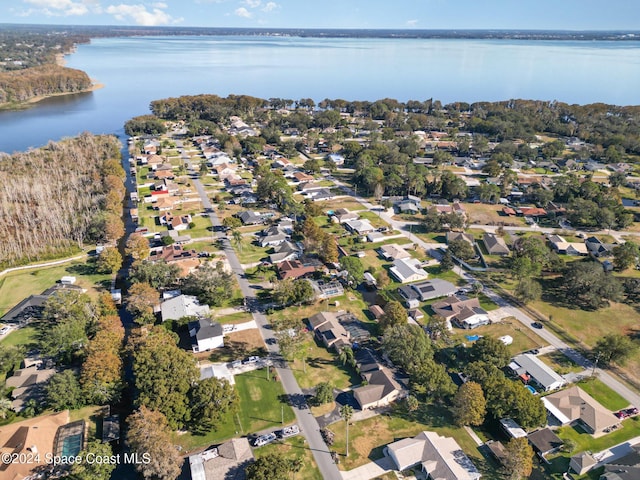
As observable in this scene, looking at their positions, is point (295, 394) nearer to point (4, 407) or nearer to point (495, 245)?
point (4, 407)

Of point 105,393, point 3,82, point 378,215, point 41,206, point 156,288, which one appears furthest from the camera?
Answer: point 3,82

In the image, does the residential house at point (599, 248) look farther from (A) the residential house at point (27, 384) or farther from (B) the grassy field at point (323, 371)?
(A) the residential house at point (27, 384)

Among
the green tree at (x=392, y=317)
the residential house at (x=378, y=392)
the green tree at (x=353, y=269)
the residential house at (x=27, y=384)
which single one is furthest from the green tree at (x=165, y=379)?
the green tree at (x=353, y=269)

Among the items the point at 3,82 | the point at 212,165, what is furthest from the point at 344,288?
the point at 3,82

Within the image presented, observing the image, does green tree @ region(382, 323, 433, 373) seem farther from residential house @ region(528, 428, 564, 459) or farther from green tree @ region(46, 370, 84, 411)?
green tree @ region(46, 370, 84, 411)

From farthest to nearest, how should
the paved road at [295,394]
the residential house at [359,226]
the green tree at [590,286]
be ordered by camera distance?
the residential house at [359,226] < the green tree at [590,286] < the paved road at [295,394]

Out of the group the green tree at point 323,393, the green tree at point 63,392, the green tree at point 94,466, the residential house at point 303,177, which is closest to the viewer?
the green tree at point 94,466

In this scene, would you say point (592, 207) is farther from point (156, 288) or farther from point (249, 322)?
point (156, 288)
